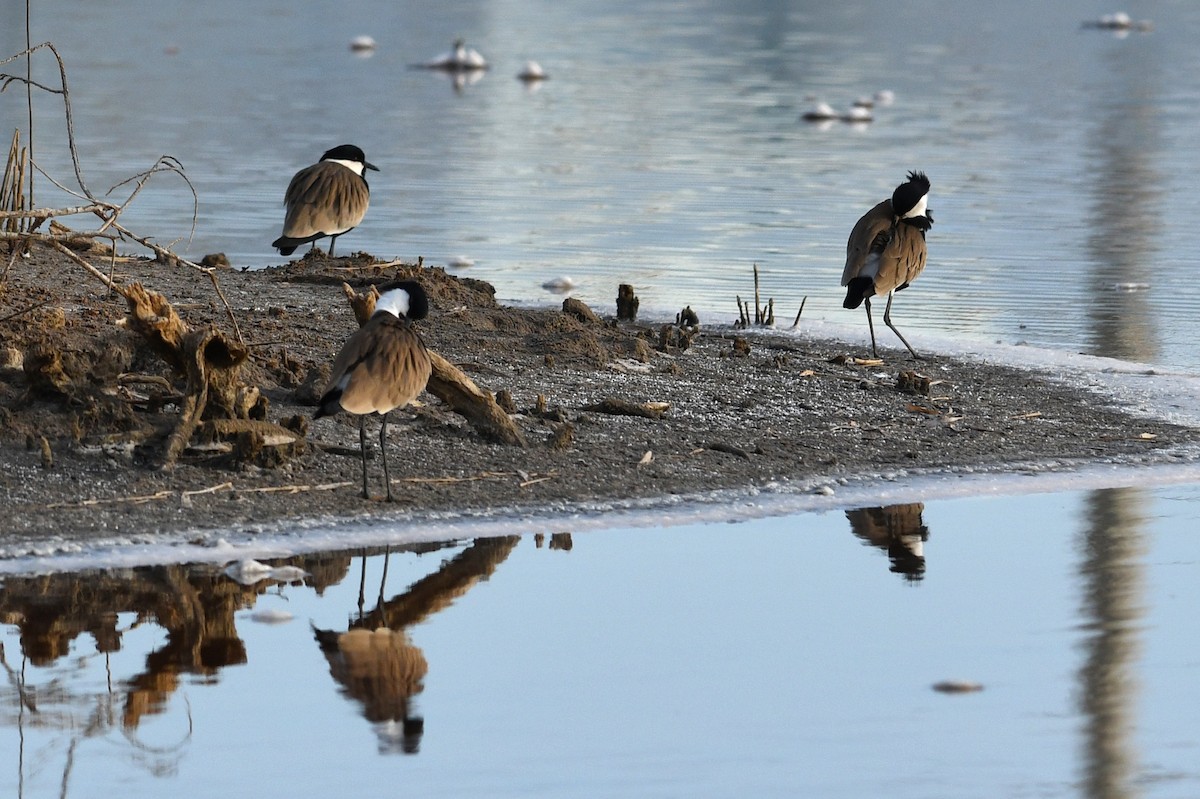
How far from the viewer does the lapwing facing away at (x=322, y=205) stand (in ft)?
43.0

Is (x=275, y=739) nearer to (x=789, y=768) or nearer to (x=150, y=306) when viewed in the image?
(x=789, y=768)

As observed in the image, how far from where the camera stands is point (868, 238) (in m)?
11.8

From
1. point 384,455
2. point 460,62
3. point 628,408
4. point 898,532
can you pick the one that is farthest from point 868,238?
point 460,62

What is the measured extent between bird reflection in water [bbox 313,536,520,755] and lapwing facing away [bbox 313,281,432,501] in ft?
2.40

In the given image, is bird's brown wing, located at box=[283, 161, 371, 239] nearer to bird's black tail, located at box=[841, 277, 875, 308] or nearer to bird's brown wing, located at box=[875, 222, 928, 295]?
bird's black tail, located at box=[841, 277, 875, 308]

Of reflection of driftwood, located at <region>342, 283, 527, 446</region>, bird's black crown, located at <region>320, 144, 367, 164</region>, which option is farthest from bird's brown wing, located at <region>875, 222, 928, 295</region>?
bird's black crown, located at <region>320, 144, 367, 164</region>

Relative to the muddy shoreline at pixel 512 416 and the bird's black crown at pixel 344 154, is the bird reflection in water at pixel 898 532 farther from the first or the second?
the bird's black crown at pixel 344 154

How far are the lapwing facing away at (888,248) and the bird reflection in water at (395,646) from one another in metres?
4.98

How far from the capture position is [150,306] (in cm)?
814

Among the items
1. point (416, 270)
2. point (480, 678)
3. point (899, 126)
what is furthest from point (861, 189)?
point (480, 678)

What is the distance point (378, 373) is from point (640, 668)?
2.18 meters

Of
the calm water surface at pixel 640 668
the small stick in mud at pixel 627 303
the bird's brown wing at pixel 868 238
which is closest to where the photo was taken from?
the calm water surface at pixel 640 668

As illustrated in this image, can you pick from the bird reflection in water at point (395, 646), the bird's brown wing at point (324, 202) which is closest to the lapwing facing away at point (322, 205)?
the bird's brown wing at point (324, 202)

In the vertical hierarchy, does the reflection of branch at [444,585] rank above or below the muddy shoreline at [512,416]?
below
